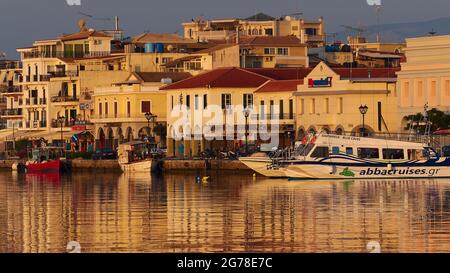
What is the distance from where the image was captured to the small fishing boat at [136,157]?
96.6 metres

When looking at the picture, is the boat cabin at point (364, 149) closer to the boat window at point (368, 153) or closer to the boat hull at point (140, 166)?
the boat window at point (368, 153)

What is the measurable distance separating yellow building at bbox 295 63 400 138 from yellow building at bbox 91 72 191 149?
15.6 meters

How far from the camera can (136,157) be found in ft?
325

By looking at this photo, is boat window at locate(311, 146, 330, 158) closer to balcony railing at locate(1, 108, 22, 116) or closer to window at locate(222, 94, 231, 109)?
window at locate(222, 94, 231, 109)

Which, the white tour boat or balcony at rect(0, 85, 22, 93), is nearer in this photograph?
the white tour boat

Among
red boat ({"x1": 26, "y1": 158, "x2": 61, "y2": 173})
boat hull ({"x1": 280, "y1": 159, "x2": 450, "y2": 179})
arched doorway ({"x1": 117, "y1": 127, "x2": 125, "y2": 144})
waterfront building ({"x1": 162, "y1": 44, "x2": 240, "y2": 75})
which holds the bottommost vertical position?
red boat ({"x1": 26, "y1": 158, "x2": 61, "y2": 173})

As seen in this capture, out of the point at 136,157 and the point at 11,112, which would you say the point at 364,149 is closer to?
the point at 136,157

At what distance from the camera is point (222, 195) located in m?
64.3

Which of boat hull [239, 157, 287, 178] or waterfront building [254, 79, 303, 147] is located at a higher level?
waterfront building [254, 79, 303, 147]

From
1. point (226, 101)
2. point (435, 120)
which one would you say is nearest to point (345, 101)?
point (435, 120)

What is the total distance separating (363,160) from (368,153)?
601 millimetres

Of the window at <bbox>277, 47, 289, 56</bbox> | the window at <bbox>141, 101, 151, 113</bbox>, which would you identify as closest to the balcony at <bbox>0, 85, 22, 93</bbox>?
the window at <bbox>141, 101, 151, 113</bbox>

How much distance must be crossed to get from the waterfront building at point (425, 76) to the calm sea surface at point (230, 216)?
54.4ft

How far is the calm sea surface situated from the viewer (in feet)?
132
